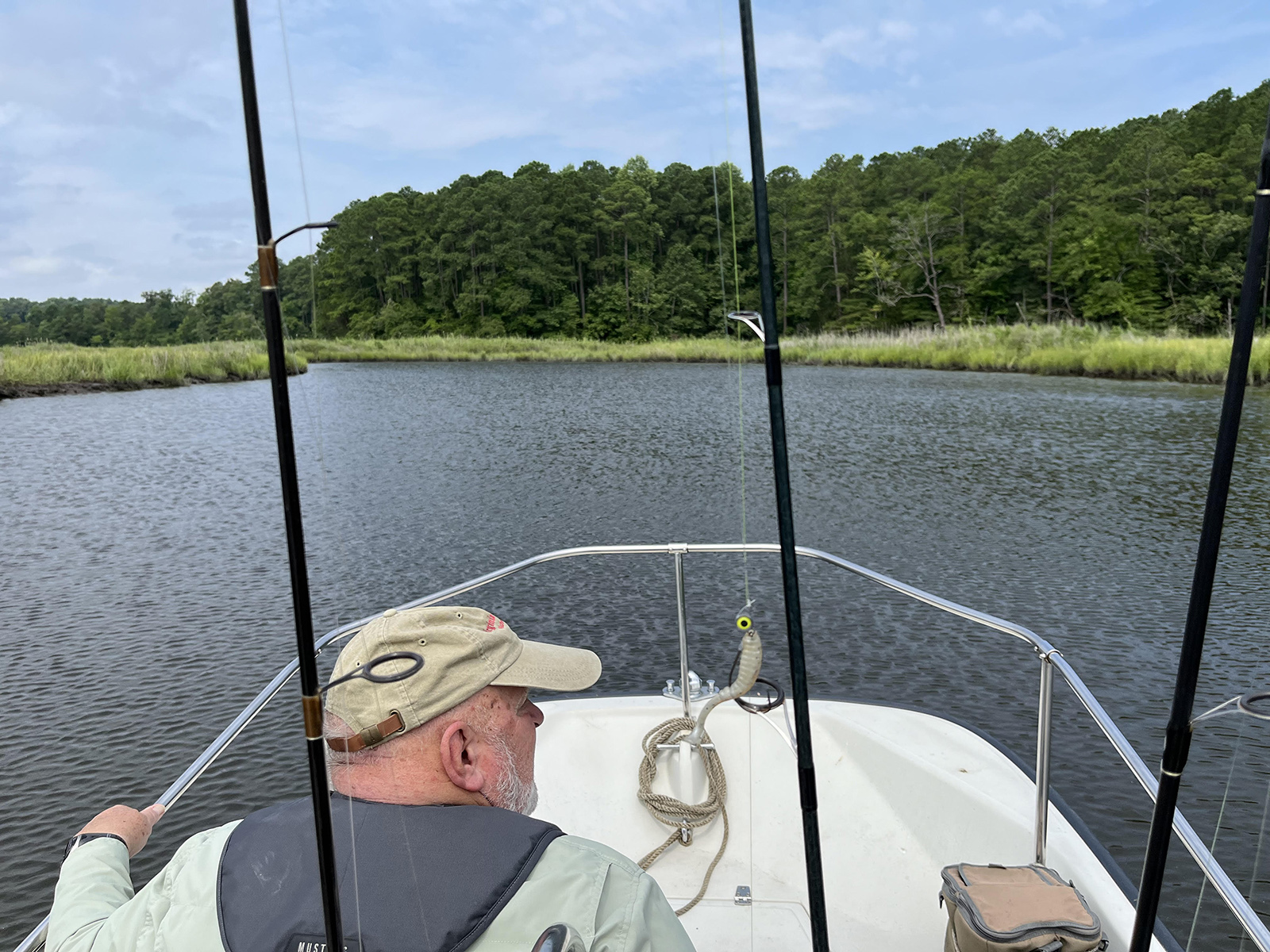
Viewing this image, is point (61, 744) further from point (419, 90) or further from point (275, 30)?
point (419, 90)

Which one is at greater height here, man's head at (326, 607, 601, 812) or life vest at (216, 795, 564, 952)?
man's head at (326, 607, 601, 812)

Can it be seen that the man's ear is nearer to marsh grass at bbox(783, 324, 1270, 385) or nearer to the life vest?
the life vest

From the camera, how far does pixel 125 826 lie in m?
1.31

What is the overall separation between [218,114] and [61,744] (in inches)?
220

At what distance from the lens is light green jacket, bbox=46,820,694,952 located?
2.88ft

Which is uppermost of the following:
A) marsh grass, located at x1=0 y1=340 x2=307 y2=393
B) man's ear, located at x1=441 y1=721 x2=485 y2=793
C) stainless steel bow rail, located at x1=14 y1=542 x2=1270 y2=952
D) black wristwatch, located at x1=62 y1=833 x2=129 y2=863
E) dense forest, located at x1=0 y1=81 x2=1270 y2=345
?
dense forest, located at x1=0 y1=81 x2=1270 y2=345

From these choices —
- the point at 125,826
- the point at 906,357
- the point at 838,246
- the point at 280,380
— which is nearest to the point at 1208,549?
the point at 280,380

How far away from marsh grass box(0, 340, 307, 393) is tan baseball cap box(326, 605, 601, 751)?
24.5 m

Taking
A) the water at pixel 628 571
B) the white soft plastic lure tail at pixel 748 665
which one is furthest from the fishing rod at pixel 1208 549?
the water at pixel 628 571

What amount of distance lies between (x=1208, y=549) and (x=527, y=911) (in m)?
0.91

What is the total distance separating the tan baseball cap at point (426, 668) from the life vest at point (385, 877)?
0.11 metres

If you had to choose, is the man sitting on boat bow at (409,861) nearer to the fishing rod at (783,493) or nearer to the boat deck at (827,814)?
the fishing rod at (783,493)

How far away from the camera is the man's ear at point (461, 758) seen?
3.44ft

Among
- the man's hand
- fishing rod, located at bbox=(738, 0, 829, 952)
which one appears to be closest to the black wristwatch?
the man's hand
